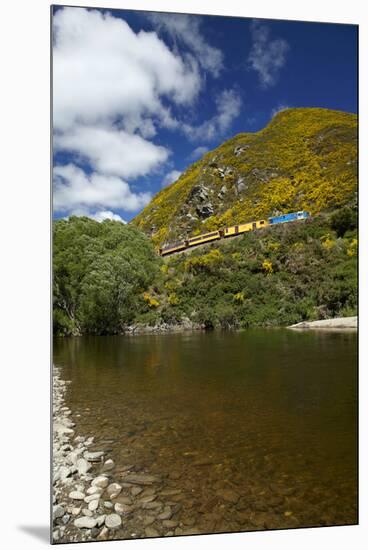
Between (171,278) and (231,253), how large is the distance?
295 cm

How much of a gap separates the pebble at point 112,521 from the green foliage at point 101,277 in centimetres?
214

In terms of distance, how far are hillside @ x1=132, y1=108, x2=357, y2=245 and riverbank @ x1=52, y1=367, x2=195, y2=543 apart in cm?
222

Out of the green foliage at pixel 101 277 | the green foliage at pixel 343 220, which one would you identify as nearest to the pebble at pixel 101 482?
the green foliage at pixel 101 277

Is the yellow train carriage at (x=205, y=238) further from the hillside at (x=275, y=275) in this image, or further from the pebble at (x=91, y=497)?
the pebble at (x=91, y=497)

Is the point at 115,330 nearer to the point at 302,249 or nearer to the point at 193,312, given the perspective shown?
the point at 193,312

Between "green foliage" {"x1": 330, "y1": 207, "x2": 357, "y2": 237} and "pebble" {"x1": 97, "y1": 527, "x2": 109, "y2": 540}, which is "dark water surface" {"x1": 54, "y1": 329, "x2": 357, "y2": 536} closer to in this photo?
"pebble" {"x1": 97, "y1": 527, "x2": 109, "y2": 540}

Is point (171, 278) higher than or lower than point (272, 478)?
higher

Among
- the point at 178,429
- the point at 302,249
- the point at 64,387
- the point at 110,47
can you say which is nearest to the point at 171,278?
the point at 302,249

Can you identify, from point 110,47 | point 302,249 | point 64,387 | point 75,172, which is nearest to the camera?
point 110,47

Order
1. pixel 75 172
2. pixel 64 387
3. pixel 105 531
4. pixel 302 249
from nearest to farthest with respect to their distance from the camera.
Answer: pixel 105 531, pixel 75 172, pixel 64 387, pixel 302 249

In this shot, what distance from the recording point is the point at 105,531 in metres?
2.71

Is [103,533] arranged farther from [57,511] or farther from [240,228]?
[240,228]

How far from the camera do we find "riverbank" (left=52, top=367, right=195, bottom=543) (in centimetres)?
272

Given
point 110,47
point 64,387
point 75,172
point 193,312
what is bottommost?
point 64,387
